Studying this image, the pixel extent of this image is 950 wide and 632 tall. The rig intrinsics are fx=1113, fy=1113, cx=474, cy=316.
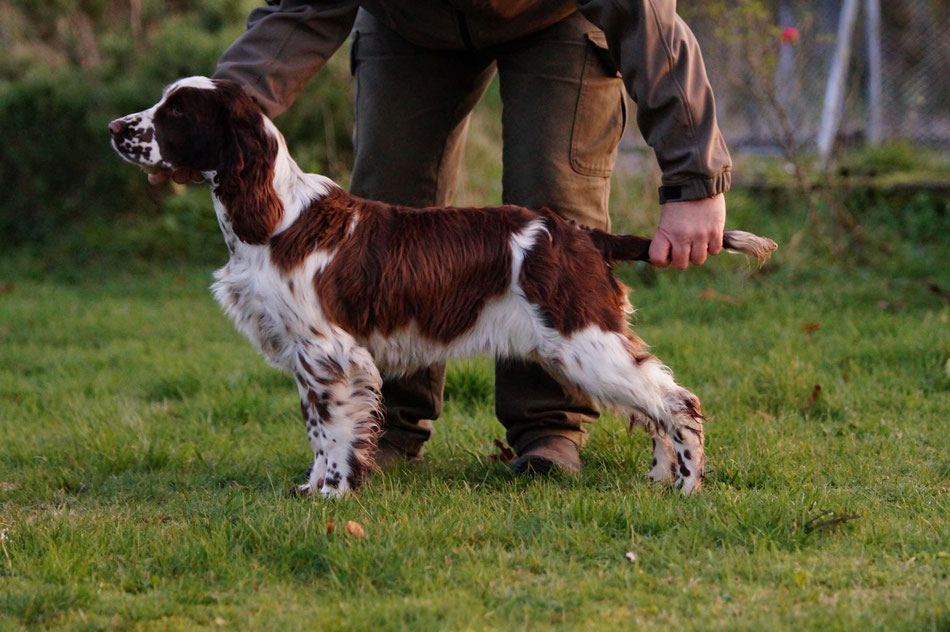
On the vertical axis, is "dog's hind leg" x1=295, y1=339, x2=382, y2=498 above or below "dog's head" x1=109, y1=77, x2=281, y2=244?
below

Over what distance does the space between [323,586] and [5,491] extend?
165cm

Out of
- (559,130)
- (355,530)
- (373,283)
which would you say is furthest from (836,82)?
(355,530)

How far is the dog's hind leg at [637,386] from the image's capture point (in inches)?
139

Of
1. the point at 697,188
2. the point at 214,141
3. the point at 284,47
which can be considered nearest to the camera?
the point at 697,188

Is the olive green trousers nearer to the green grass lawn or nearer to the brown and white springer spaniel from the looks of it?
the green grass lawn

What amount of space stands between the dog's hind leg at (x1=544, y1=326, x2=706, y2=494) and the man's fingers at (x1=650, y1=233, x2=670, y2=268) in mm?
270

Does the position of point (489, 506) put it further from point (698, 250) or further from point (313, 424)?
point (698, 250)

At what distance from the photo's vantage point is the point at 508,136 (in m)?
3.96

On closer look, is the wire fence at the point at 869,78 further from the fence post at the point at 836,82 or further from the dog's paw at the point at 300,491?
the dog's paw at the point at 300,491

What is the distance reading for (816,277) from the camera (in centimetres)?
718

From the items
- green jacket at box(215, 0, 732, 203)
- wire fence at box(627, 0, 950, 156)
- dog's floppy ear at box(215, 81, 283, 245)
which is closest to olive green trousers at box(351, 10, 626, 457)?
green jacket at box(215, 0, 732, 203)

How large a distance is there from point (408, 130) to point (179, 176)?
0.87 m

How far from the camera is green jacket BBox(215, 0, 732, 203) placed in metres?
3.39

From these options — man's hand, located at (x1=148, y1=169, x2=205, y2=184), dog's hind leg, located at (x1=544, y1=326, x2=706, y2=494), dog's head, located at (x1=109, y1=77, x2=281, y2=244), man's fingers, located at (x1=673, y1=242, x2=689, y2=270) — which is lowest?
dog's hind leg, located at (x1=544, y1=326, x2=706, y2=494)
